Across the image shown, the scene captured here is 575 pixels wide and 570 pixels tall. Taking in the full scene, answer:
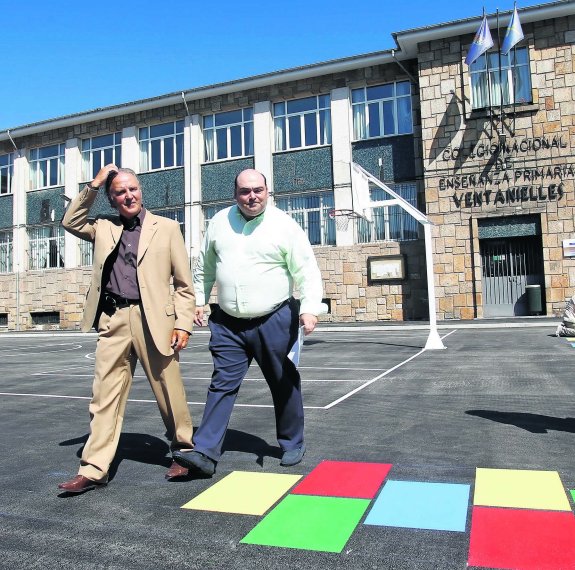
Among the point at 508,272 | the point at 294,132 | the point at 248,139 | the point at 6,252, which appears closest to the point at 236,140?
the point at 248,139

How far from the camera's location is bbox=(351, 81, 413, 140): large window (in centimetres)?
2336

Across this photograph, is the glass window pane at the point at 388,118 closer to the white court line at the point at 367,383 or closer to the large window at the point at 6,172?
the white court line at the point at 367,383

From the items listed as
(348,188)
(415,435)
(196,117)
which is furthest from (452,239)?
(415,435)

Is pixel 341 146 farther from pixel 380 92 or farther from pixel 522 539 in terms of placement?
pixel 522 539

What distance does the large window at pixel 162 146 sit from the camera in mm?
27234

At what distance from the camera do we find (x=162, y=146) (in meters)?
27.6

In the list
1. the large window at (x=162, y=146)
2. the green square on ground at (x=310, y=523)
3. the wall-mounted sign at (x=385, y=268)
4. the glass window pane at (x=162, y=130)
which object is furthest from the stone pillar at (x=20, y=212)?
the green square on ground at (x=310, y=523)

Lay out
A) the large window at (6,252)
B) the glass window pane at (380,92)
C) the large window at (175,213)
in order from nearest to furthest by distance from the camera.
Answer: the glass window pane at (380,92), the large window at (175,213), the large window at (6,252)

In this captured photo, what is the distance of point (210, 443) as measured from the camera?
3604 millimetres

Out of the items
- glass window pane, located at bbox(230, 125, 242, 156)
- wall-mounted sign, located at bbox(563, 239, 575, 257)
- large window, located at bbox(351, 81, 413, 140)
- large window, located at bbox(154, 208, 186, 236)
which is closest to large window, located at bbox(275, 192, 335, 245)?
large window, located at bbox(351, 81, 413, 140)

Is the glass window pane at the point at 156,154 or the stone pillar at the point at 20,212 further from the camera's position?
the stone pillar at the point at 20,212

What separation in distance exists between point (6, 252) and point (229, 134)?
14.1 m

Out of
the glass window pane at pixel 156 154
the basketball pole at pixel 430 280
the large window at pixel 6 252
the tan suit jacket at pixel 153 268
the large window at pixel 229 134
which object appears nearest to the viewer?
the tan suit jacket at pixel 153 268

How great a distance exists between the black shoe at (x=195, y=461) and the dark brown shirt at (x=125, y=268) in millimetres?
996
